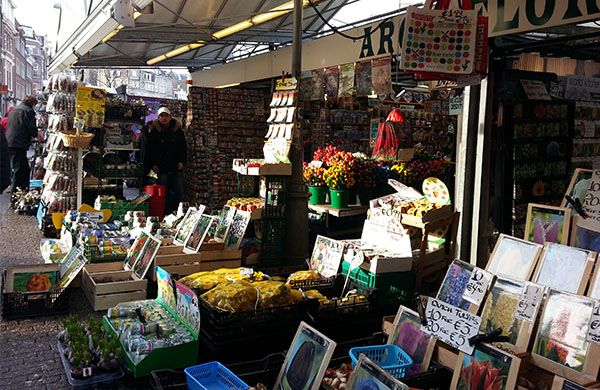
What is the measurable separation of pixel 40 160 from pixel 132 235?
7266 mm

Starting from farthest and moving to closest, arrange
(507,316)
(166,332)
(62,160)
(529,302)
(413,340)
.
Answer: (62,160), (166,332), (413,340), (507,316), (529,302)

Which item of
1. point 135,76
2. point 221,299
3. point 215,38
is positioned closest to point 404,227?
point 221,299

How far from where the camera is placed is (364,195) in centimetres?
717

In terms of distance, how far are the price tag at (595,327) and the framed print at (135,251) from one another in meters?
4.04

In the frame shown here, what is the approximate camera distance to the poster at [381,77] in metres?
6.74

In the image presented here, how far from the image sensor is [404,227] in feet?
17.6

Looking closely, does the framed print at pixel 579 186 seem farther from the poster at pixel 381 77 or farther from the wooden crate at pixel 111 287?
the wooden crate at pixel 111 287

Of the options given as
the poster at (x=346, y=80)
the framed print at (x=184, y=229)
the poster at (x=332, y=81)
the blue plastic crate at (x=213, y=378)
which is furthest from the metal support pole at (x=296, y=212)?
the blue plastic crate at (x=213, y=378)

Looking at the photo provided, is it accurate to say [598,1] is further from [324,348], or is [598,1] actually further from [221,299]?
→ [221,299]

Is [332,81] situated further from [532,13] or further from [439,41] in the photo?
[439,41]

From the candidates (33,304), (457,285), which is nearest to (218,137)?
(33,304)

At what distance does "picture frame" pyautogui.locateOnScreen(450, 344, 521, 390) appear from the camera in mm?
2609

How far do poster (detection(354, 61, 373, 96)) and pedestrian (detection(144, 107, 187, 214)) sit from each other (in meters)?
3.78

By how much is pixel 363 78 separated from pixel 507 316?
16.0ft
